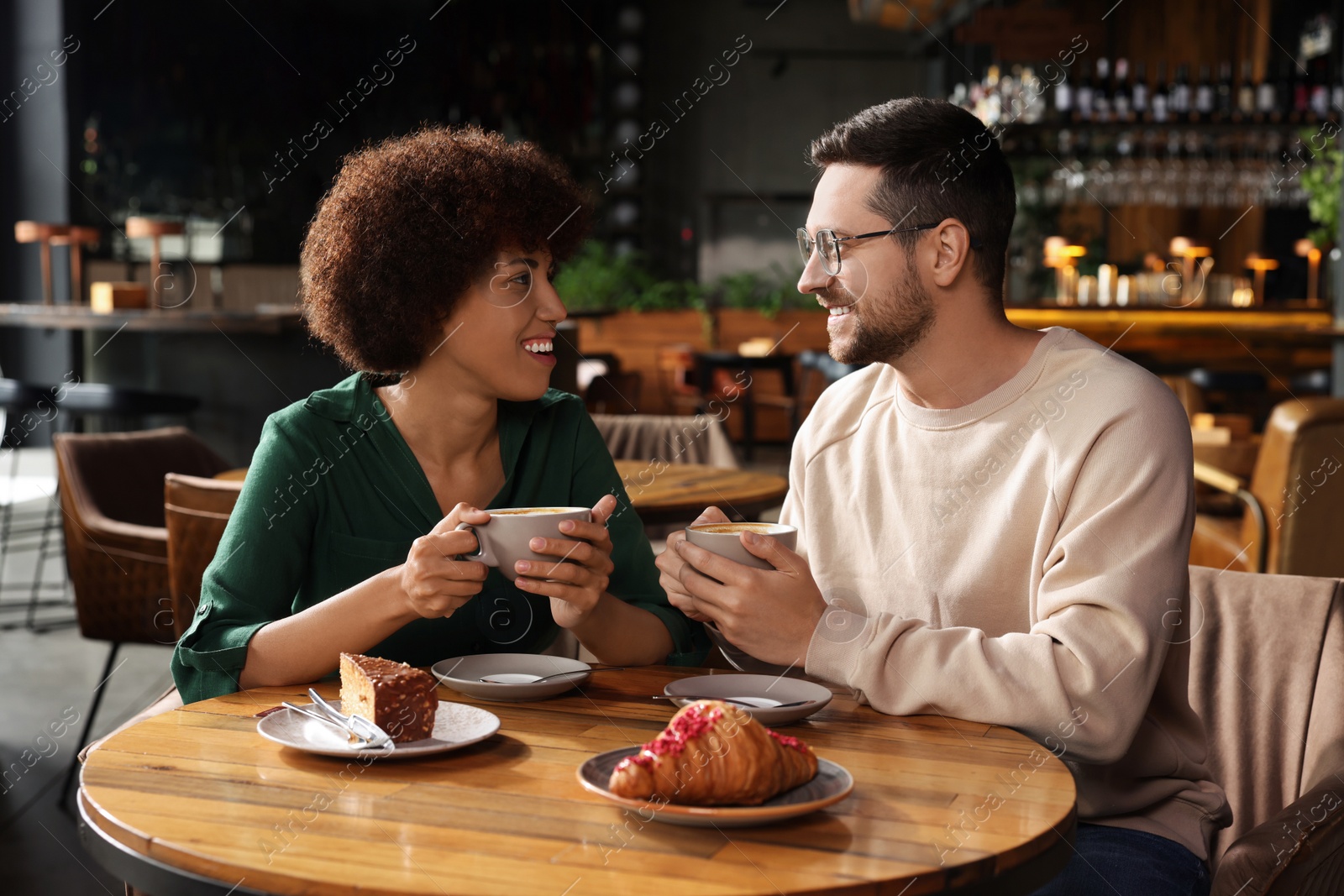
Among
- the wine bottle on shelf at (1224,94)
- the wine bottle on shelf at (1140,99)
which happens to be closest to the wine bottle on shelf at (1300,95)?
the wine bottle on shelf at (1224,94)

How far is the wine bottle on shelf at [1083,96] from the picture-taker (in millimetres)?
7488

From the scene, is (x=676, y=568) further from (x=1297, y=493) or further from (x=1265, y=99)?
(x=1265, y=99)

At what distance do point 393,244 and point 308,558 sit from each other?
44 centimetres

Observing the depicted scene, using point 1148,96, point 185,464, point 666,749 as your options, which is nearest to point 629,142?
point 1148,96

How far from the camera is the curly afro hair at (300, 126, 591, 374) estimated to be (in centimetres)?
168

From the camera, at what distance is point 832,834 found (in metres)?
0.94

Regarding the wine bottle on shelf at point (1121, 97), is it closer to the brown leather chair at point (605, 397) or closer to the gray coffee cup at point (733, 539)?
the brown leather chair at point (605, 397)

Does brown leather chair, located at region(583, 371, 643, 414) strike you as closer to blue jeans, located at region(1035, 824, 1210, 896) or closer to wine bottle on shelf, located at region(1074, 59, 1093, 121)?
wine bottle on shelf, located at region(1074, 59, 1093, 121)

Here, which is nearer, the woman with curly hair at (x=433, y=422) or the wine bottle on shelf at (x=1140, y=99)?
the woman with curly hair at (x=433, y=422)

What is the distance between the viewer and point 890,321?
1.61 m

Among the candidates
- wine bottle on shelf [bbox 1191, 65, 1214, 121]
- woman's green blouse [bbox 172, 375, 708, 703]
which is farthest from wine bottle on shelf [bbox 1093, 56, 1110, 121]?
woman's green blouse [bbox 172, 375, 708, 703]

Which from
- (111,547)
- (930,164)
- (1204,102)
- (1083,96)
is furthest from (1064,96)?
(930,164)

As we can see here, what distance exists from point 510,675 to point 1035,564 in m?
0.61

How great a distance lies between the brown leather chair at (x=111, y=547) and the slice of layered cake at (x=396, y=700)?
65.8 inches
